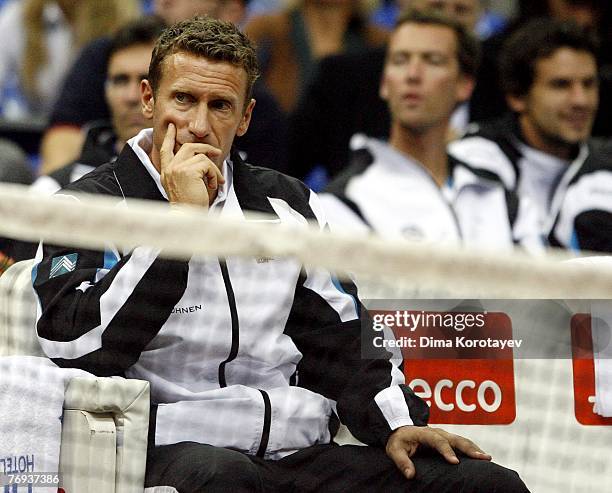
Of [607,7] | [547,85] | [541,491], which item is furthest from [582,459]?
[607,7]

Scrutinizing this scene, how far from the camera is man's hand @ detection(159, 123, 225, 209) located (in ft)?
10.3

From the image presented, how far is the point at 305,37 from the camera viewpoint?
698 cm

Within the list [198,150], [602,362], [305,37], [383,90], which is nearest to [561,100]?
[383,90]

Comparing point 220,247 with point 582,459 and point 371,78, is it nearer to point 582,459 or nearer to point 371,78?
point 582,459

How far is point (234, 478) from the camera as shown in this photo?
2.90 metres

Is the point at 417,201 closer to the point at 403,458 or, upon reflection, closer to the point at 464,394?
the point at 464,394

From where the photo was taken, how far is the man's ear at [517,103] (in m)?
5.96

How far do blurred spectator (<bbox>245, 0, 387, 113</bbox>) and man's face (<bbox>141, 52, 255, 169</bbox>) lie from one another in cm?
348

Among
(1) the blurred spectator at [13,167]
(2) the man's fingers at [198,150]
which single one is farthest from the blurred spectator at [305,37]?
(2) the man's fingers at [198,150]

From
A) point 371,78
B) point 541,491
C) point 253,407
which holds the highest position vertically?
point 371,78

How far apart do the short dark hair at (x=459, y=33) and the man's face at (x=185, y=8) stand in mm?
904

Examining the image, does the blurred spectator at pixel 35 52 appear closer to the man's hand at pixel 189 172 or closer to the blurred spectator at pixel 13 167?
the blurred spectator at pixel 13 167

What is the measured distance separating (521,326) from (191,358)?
80 centimetres

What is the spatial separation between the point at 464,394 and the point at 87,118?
3164 mm
